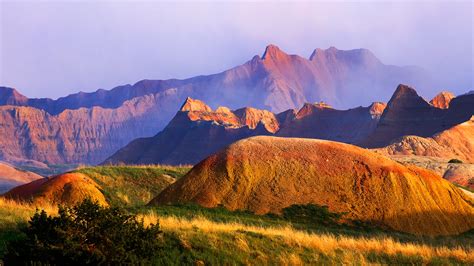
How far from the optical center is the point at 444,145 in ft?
281

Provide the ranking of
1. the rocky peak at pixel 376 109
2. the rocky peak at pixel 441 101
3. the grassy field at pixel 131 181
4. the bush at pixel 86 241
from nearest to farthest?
1. the bush at pixel 86 241
2. the grassy field at pixel 131 181
3. the rocky peak at pixel 441 101
4. the rocky peak at pixel 376 109

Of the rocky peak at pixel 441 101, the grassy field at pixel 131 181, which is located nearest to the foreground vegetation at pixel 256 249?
the grassy field at pixel 131 181

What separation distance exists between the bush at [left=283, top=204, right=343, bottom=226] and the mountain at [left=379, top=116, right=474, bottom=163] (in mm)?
56573

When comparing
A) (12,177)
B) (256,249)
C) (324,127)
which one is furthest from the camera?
(324,127)

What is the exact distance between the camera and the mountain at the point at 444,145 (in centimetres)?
8038

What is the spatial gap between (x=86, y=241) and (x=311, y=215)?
13.6m

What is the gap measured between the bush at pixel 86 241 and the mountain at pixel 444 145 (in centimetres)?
6976

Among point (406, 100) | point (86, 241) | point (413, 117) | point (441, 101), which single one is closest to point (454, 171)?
Answer: point (413, 117)

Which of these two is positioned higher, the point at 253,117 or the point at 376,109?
the point at 376,109

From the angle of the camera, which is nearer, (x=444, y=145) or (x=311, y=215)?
(x=311, y=215)

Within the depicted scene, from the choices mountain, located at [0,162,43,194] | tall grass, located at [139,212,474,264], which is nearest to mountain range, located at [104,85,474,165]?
mountain, located at [0,162,43,194]

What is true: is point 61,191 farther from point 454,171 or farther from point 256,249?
point 454,171

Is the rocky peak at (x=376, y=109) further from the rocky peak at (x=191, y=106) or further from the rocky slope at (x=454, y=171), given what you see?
the rocky slope at (x=454, y=171)

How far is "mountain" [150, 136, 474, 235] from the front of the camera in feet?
80.3
